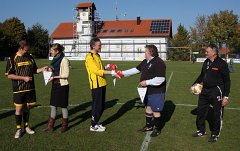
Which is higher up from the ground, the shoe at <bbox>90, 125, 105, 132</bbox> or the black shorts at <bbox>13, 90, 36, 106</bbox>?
the black shorts at <bbox>13, 90, 36, 106</bbox>

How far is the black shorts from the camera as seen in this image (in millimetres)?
6598

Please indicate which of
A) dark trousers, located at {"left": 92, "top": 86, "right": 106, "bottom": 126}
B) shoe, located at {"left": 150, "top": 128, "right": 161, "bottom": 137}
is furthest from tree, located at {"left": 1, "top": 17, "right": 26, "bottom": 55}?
shoe, located at {"left": 150, "top": 128, "right": 161, "bottom": 137}

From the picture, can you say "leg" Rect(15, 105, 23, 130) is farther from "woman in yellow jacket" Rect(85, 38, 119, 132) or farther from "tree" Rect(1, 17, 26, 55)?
"tree" Rect(1, 17, 26, 55)

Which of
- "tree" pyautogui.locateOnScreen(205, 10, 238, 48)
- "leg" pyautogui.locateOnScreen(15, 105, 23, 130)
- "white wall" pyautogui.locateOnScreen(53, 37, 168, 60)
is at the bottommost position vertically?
"leg" pyautogui.locateOnScreen(15, 105, 23, 130)

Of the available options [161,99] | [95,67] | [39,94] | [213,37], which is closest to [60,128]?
[95,67]

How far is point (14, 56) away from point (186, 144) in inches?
159

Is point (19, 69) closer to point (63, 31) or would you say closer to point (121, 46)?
point (121, 46)

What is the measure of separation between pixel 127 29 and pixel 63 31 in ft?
56.5

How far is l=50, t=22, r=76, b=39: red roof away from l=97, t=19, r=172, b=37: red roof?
27.1 ft

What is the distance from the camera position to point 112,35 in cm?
7325

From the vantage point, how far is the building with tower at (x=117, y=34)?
2808 inches

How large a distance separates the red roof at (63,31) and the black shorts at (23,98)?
232ft

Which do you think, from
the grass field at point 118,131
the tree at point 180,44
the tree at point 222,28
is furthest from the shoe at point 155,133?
the tree at point 180,44

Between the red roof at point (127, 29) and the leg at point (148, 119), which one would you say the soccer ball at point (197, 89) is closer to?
the leg at point (148, 119)
